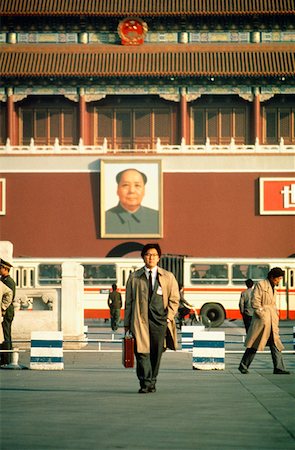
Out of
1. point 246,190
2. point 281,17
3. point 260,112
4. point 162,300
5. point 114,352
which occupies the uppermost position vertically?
point 281,17

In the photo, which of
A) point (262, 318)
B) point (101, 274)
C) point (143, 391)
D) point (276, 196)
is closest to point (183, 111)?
point (276, 196)

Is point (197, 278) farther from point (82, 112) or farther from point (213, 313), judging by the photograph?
point (82, 112)

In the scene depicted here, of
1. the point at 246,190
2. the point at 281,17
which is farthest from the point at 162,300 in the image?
the point at 281,17

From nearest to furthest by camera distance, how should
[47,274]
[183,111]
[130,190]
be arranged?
[47,274] < [130,190] < [183,111]

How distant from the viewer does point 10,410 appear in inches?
407

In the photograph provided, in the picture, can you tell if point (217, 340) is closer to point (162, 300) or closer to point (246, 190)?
point (162, 300)

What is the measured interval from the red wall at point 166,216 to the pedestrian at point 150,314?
99.2ft

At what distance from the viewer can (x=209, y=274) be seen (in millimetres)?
36406

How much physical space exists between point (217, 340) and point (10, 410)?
6162 mm

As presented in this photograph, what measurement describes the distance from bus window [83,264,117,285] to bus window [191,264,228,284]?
265 centimetres

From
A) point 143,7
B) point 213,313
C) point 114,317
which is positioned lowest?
point 213,313

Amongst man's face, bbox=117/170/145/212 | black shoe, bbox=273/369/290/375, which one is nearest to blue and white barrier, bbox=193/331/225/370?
black shoe, bbox=273/369/290/375

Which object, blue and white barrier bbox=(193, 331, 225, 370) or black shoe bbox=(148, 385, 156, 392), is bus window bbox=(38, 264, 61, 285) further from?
black shoe bbox=(148, 385, 156, 392)

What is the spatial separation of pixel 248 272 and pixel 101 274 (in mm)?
4821
